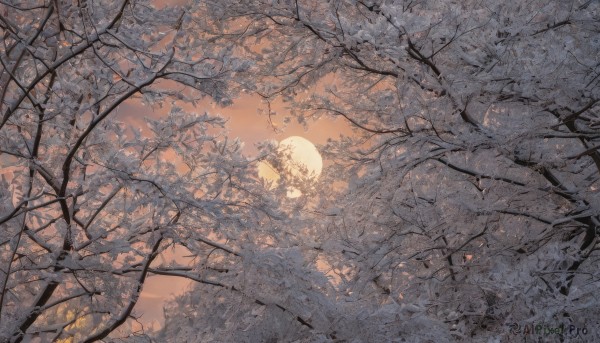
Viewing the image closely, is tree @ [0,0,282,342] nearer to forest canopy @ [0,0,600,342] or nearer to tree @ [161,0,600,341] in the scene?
forest canopy @ [0,0,600,342]

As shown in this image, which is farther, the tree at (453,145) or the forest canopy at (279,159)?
the tree at (453,145)

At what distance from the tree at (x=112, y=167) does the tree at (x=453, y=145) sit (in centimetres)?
75

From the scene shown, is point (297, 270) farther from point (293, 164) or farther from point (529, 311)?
point (293, 164)

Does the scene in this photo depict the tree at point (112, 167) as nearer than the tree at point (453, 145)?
Yes

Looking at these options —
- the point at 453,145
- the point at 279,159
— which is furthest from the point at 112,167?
the point at 453,145

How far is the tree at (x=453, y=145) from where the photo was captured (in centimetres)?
407

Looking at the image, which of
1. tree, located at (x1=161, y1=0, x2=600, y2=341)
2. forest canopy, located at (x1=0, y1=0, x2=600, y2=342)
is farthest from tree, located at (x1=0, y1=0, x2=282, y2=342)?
tree, located at (x1=161, y1=0, x2=600, y2=341)

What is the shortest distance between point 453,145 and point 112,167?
2.83m

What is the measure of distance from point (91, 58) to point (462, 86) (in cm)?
293

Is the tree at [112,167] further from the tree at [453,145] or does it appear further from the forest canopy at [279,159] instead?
the tree at [453,145]

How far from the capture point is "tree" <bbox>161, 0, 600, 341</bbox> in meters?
4.07

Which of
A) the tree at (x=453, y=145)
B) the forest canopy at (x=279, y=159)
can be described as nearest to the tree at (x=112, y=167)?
the forest canopy at (x=279, y=159)

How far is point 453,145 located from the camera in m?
4.72

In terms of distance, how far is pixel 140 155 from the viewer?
465 cm
